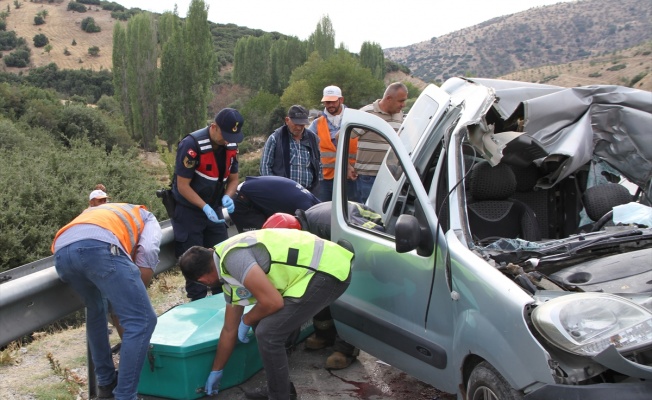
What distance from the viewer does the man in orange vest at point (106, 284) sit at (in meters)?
4.05

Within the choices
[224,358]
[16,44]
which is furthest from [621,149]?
[16,44]

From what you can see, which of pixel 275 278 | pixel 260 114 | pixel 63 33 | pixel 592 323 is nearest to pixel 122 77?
pixel 260 114

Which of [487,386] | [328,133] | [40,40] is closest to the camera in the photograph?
[487,386]

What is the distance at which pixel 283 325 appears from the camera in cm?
411

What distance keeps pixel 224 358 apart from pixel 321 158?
350 centimetres

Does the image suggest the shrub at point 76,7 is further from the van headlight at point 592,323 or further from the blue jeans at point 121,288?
the van headlight at point 592,323

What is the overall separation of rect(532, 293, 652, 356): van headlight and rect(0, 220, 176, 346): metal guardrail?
282cm

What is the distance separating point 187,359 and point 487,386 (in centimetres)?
198

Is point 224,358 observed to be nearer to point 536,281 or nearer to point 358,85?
point 536,281

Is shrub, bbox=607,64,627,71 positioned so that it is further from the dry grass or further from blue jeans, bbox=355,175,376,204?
the dry grass

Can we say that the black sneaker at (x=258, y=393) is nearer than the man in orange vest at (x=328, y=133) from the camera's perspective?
Yes

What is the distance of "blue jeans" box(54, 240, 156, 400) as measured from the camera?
404cm

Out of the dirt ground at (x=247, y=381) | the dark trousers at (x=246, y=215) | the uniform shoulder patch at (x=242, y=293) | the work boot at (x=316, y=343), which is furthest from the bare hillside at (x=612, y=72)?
the uniform shoulder patch at (x=242, y=293)

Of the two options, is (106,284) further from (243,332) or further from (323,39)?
(323,39)
